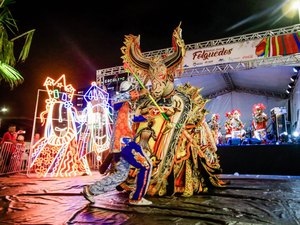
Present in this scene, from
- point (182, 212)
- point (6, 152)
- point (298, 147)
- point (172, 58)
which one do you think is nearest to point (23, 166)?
point (6, 152)

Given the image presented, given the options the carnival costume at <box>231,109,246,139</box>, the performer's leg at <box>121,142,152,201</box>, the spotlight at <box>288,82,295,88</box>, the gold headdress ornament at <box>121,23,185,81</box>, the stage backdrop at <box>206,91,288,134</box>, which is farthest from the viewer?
the stage backdrop at <box>206,91,288,134</box>

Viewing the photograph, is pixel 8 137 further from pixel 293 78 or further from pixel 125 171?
pixel 293 78

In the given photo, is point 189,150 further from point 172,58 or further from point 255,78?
point 255,78

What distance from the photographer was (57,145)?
25.5 feet

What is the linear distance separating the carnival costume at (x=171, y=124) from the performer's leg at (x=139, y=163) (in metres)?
0.72

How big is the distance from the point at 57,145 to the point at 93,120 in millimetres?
1546

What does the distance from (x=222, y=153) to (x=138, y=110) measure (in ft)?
16.3

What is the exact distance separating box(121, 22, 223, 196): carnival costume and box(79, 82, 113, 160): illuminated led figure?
4.36m

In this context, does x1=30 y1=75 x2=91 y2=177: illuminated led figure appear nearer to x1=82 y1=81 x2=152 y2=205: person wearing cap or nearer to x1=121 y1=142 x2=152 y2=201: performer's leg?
x1=82 y1=81 x2=152 y2=205: person wearing cap

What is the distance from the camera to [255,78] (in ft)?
45.3

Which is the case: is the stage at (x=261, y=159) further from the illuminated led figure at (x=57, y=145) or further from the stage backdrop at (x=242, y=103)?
the stage backdrop at (x=242, y=103)

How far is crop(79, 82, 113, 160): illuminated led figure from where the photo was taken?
8.59 meters

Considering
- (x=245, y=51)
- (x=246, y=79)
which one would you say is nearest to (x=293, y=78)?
(x=246, y=79)

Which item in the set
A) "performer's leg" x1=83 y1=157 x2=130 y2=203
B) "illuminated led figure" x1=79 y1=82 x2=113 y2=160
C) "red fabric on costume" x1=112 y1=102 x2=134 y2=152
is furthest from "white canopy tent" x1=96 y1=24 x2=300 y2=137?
"performer's leg" x1=83 y1=157 x2=130 y2=203
